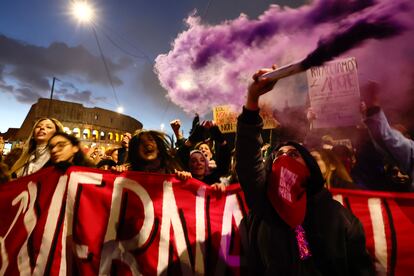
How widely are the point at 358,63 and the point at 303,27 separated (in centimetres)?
130

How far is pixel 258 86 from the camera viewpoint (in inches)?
55.2

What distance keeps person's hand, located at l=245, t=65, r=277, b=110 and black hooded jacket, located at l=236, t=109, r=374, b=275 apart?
0.09 meters

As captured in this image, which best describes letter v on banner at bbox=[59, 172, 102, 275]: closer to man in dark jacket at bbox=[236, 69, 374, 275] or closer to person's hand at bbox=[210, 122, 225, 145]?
man in dark jacket at bbox=[236, 69, 374, 275]

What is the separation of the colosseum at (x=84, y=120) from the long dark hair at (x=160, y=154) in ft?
115

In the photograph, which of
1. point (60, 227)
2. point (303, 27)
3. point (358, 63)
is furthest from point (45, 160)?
point (358, 63)

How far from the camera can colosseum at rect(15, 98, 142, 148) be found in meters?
37.7

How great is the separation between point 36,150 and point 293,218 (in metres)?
2.82

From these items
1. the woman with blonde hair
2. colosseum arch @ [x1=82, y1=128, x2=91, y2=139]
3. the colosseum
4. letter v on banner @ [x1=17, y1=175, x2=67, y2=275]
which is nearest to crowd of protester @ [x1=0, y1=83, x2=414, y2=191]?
the woman with blonde hair

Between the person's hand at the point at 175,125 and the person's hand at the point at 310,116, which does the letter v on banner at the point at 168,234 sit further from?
the person's hand at the point at 310,116

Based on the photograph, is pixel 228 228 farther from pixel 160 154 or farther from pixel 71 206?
pixel 71 206

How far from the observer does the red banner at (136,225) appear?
232 cm

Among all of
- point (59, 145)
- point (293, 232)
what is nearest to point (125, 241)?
point (59, 145)

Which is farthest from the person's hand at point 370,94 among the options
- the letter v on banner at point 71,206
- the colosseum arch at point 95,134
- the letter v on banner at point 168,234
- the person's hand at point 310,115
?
the colosseum arch at point 95,134

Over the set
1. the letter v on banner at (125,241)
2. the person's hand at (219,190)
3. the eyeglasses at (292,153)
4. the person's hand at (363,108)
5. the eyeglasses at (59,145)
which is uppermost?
the person's hand at (363,108)
